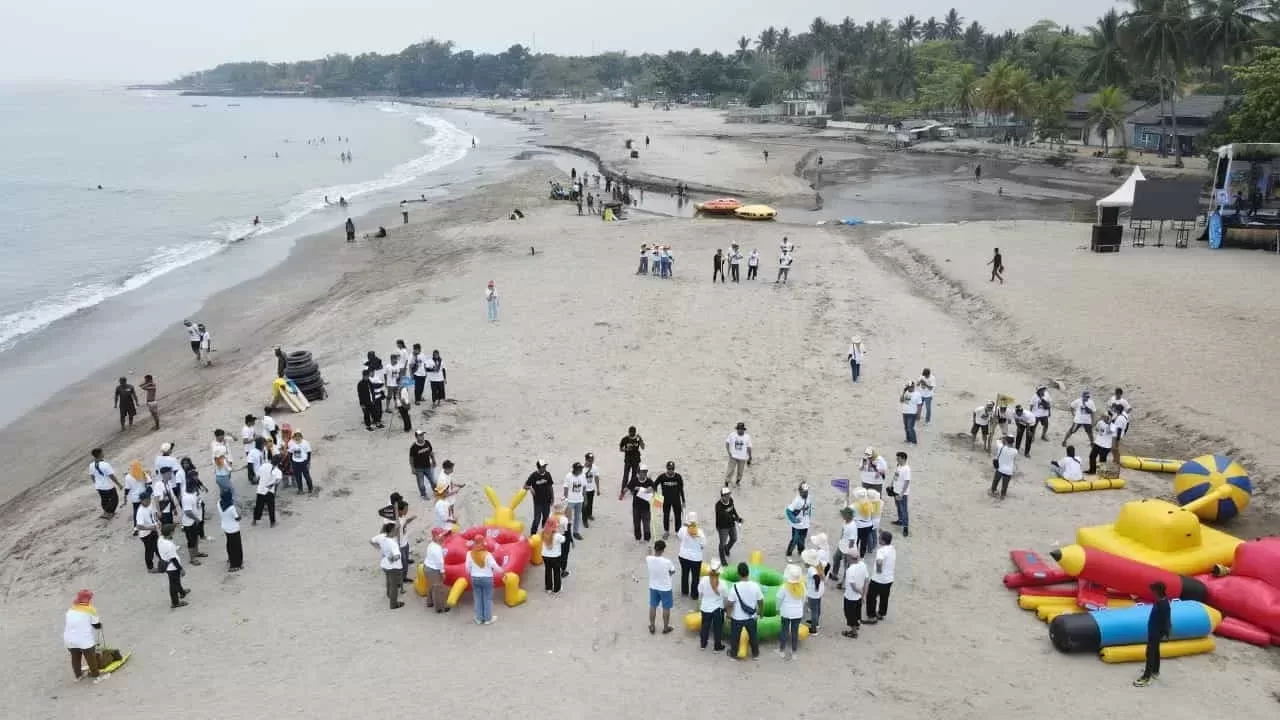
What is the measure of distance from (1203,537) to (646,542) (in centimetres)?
716

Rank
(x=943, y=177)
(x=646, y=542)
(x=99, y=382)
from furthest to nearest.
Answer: (x=943, y=177) < (x=99, y=382) < (x=646, y=542)

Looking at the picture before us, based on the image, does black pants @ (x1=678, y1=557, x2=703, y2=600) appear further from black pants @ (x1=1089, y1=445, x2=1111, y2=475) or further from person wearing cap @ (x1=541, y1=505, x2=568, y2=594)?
black pants @ (x1=1089, y1=445, x2=1111, y2=475)

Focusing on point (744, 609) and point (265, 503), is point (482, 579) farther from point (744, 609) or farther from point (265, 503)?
point (265, 503)

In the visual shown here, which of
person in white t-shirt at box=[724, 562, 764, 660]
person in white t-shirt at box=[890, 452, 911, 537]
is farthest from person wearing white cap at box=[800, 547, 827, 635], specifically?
person in white t-shirt at box=[890, 452, 911, 537]

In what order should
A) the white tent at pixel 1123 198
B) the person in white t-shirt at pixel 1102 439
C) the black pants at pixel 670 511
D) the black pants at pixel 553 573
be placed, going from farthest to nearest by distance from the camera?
the white tent at pixel 1123 198, the person in white t-shirt at pixel 1102 439, the black pants at pixel 670 511, the black pants at pixel 553 573

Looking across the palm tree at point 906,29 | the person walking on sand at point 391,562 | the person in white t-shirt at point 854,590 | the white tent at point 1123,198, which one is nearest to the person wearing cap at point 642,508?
the person in white t-shirt at point 854,590

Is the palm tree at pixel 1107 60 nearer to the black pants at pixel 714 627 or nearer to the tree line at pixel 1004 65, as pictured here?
the tree line at pixel 1004 65

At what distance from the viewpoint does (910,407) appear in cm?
1576

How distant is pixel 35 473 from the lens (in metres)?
17.2

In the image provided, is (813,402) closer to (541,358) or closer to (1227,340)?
(541,358)

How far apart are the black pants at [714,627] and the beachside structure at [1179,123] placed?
189 feet

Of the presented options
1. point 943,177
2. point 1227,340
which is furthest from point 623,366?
point 943,177

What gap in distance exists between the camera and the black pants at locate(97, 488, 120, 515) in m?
13.7

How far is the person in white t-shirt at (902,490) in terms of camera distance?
12461mm
